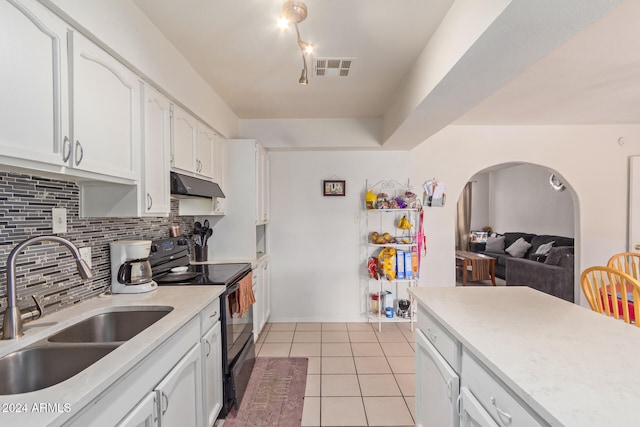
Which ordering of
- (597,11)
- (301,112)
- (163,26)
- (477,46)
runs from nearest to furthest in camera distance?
(597,11)
(477,46)
(163,26)
(301,112)

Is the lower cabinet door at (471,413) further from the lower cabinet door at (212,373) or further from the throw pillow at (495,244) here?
the throw pillow at (495,244)

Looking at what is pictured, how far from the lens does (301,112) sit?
333 centimetres

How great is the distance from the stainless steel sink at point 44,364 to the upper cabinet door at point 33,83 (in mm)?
703

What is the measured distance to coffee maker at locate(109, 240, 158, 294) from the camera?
1.72m

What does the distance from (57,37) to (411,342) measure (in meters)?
3.48

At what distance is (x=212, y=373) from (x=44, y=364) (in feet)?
2.89

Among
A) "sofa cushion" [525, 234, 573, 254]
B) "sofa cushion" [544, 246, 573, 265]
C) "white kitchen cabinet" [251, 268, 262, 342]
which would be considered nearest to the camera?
"white kitchen cabinet" [251, 268, 262, 342]

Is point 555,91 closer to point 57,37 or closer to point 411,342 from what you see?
point 411,342

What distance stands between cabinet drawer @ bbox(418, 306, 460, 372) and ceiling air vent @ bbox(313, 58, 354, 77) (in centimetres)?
182

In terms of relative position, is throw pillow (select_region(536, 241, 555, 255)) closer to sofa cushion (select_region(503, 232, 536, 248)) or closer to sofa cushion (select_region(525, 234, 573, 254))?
sofa cushion (select_region(525, 234, 573, 254))

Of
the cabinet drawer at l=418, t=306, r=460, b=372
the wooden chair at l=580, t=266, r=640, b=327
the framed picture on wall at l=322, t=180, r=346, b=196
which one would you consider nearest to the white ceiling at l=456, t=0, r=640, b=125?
the wooden chair at l=580, t=266, r=640, b=327

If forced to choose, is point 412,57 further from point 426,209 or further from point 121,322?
point 121,322

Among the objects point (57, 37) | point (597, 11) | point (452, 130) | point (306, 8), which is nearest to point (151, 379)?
point (57, 37)

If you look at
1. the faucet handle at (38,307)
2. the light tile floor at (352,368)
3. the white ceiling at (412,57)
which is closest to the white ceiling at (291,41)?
the white ceiling at (412,57)
